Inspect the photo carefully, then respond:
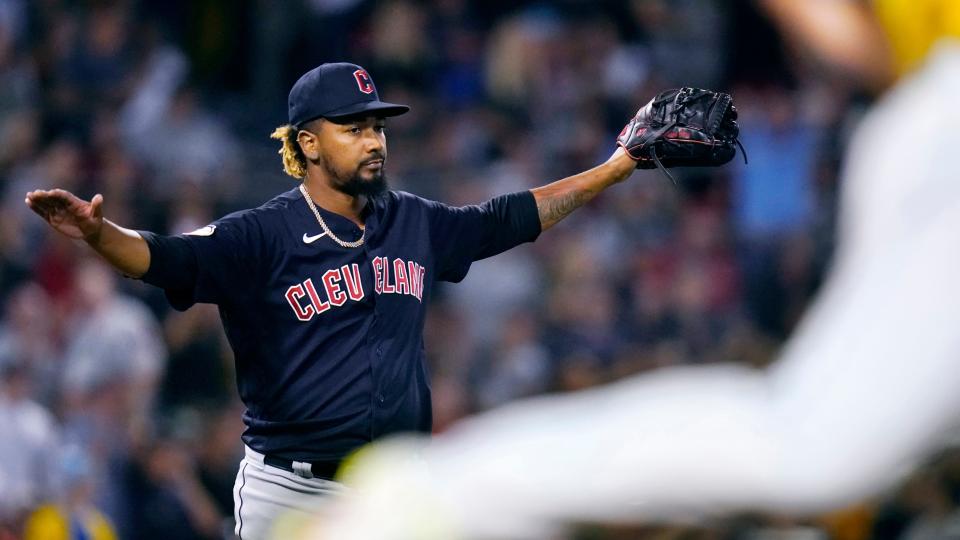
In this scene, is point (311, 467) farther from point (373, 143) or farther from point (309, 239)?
point (373, 143)

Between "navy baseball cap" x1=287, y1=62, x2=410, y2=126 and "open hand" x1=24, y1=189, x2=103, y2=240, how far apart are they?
0.84 m

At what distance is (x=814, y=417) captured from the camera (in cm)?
314

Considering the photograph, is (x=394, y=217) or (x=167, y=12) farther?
(x=167, y=12)

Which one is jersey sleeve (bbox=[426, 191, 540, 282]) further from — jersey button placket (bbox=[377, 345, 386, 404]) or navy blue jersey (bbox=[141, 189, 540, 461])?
jersey button placket (bbox=[377, 345, 386, 404])

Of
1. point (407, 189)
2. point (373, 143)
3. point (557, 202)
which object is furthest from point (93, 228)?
point (407, 189)

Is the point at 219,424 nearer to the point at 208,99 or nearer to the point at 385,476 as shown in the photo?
the point at 208,99

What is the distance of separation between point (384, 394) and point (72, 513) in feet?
12.0

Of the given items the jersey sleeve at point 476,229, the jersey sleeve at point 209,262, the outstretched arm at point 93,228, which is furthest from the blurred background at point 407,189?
the outstretched arm at point 93,228

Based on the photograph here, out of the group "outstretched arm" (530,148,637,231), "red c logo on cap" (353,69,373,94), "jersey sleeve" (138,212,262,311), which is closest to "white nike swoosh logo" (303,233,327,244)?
"jersey sleeve" (138,212,262,311)

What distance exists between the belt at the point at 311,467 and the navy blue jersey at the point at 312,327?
0.08 ft

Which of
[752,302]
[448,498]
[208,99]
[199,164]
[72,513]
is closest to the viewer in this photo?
[448,498]

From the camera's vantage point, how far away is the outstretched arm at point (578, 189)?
212 inches

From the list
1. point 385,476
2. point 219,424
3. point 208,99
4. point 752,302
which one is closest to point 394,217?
point 385,476

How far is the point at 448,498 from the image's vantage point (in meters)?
3.04
